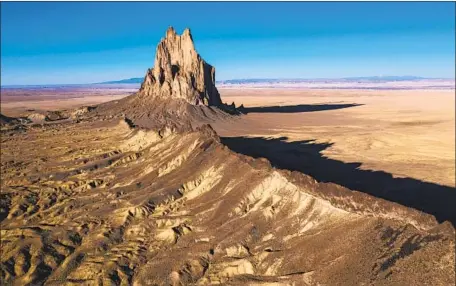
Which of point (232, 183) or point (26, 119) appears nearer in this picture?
point (232, 183)

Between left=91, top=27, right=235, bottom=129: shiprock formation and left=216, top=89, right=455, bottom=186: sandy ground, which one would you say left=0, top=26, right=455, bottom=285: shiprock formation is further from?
left=91, top=27, right=235, bottom=129: shiprock formation

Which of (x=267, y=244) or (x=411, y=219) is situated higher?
(x=411, y=219)

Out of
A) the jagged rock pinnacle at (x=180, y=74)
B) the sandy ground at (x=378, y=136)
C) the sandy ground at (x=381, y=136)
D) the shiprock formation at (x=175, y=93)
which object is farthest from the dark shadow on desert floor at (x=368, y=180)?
the jagged rock pinnacle at (x=180, y=74)

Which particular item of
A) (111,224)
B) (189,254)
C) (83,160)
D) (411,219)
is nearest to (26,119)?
(83,160)

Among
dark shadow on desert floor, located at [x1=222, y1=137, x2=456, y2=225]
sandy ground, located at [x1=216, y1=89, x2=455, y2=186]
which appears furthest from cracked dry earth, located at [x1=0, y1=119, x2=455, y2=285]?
sandy ground, located at [x1=216, y1=89, x2=455, y2=186]

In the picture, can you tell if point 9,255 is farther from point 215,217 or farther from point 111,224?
point 215,217

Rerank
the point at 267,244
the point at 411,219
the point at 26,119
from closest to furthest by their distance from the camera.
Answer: the point at 411,219 < the point at 267,244 < the point at 26,119
